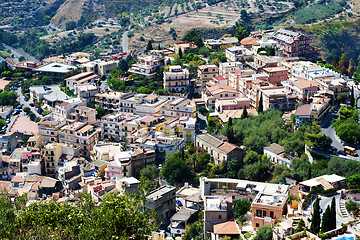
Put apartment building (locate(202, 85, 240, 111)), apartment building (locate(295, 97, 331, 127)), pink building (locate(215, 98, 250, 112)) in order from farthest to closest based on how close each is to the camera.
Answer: apartment building (locate(202, 85, 240, 111)) → pink building (locate(215, 98, 250, 112)) → apartment building (locate(295, 97, 331, 127))

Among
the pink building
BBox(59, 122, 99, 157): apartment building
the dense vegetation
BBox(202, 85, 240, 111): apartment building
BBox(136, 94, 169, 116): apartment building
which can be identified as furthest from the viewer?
BBox(202, 85, 240, 111): apartment building

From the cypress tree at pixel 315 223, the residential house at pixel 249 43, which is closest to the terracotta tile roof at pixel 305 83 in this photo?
the residential house at pixel 249 43

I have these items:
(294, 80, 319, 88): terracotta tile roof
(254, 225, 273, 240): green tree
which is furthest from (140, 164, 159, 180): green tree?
(294, 80, 319, 88): terracotta tile roof

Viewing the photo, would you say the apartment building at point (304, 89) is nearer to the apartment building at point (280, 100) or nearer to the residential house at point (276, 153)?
the apartment building at point (280, 100)

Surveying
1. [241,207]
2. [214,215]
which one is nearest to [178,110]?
[241,207]

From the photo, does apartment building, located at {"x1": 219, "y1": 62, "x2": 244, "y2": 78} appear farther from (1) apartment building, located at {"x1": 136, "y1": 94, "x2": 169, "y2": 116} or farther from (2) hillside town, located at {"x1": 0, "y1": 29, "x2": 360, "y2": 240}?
(1) apartment building, located at {"x1": 136, "y1": 94, "x2": 169, "y2": 116}

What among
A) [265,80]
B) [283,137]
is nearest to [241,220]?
[283,137]
